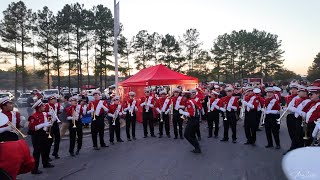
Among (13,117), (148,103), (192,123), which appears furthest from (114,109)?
(13,117)

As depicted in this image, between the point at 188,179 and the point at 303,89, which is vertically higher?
the point at 303,89

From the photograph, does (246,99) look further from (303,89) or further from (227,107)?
(303,89)

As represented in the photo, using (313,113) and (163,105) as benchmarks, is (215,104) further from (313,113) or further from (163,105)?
(313,113)

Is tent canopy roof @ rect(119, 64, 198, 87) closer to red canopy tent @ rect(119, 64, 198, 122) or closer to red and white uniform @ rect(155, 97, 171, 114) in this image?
red canopy tent @ rect(119, 64, 198, 122)

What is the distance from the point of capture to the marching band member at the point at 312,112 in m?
7.38

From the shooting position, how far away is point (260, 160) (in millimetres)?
8008

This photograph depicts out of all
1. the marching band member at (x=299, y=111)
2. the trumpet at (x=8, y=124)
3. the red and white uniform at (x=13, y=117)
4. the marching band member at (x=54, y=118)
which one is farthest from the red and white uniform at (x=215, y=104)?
the trumpet at (x=8, y=124)

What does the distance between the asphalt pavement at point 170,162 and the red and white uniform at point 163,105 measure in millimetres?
1855

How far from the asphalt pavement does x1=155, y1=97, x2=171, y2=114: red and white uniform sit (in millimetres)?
1855

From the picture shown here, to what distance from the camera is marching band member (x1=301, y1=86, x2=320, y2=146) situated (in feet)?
24.2

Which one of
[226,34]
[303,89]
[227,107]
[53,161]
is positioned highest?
[226,34]

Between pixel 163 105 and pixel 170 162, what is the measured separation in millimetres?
Result: 4950

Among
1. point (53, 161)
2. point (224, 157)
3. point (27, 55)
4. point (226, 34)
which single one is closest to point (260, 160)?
point (224, 157)

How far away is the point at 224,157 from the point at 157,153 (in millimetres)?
2134
